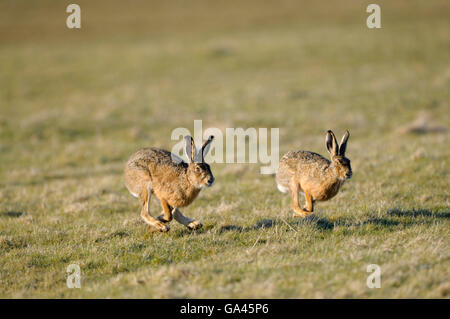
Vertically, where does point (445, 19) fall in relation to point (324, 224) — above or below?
above

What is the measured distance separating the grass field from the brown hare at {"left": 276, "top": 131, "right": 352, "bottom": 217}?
532 millimetres

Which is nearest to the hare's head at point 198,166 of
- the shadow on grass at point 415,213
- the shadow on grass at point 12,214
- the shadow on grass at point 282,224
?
the shadow on grass at point 282,224

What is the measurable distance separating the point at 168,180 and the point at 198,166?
763 millimetres

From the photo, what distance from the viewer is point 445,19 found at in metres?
42.4

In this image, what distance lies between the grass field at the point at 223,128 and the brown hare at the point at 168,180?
35 centimetres

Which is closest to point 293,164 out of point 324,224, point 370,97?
point 324,224

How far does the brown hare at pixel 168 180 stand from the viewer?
813 centimetres

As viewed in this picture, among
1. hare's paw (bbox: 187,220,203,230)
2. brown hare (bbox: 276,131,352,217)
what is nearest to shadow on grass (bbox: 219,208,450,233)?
brown hare (bbox: 276,131,352,217)

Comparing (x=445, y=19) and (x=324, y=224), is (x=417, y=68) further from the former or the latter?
(x=324, y=224)

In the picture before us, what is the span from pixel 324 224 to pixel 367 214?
0.99m

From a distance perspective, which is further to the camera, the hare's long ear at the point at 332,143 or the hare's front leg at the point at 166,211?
the hare's front leg at the point at 166,211

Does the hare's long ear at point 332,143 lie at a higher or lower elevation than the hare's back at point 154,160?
higher

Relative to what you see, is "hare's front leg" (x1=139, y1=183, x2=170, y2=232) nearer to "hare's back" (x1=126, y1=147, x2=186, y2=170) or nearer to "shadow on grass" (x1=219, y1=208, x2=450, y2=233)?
"hare's back" (x1=126, y1=147, x2=186, y2=170)

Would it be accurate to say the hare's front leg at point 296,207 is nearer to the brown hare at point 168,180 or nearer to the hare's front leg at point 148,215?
the brown hare at point 168,180
